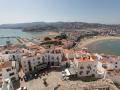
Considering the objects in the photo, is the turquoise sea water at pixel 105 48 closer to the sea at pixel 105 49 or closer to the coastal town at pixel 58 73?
the sea at pixel 105 49

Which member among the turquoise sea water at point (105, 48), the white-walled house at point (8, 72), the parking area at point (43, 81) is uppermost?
the white-walled house at point (8, 72)

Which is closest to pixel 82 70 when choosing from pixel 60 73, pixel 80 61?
pixel 80 61

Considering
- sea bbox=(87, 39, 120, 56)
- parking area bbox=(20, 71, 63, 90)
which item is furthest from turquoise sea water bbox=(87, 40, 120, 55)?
parking area bbox=(20, 71, 63, 90)

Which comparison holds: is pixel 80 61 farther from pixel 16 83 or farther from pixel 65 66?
pixel 16 83

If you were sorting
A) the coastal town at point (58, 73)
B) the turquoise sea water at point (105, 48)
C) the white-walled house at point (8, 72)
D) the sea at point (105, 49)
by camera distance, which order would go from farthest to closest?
the turquoise sea water at point (105, 48), the sea at point (105, 49), the white-walled house at point (8, 72), the coastal town at point (58, 73)

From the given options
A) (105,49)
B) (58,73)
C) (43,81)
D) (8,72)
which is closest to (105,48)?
(105,49)

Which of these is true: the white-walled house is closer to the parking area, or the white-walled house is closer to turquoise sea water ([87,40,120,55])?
the parking area

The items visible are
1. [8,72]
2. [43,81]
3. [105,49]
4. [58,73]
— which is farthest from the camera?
[105,49]

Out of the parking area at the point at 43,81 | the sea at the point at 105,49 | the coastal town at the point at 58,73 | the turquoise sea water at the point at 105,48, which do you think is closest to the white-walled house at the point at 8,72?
the coastal town at the point at 58,73

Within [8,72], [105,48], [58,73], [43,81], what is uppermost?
[8,72]

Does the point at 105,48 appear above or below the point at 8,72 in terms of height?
below

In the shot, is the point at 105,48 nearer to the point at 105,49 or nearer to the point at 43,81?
the point at 105,49
